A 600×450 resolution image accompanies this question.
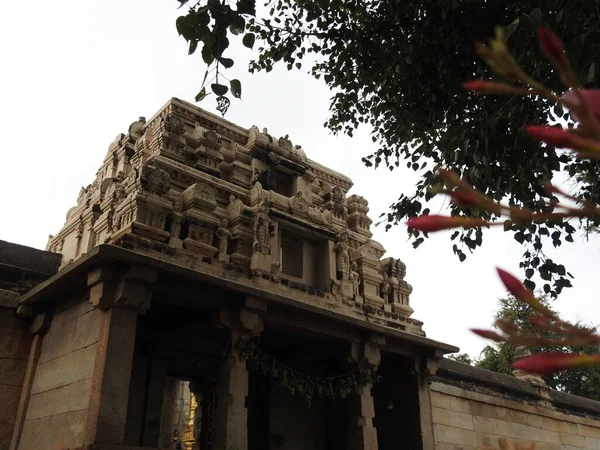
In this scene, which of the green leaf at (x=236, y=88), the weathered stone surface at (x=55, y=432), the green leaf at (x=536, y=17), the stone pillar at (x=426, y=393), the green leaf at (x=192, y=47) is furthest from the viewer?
the stone pillar at (x=426, y=393)

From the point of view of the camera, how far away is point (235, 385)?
7.79 m

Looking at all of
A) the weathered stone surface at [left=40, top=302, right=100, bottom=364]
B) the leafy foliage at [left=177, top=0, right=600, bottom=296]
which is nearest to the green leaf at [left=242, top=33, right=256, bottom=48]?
the leafy foliage at [left=177, top=0, right=600, bottom=296]

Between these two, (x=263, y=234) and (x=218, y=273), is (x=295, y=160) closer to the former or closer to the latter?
(x=263, y=234)

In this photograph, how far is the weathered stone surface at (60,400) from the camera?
684cm

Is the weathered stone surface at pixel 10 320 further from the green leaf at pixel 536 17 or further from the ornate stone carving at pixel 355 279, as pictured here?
the green leaf at pixel 536 17

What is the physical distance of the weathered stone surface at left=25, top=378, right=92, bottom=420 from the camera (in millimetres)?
6840

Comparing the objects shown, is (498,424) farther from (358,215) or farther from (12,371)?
(12,371)

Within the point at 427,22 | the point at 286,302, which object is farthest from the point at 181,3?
the point at 286,302

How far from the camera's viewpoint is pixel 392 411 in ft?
34.7

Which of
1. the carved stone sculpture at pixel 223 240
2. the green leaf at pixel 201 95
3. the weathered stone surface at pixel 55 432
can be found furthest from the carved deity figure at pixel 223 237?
the green leaf at pixel 201 95

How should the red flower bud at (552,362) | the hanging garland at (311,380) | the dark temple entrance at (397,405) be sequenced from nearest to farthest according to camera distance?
the red flower bud at (552,362), the hanging garland at (311,380), the dark temple entrance at (397,405)

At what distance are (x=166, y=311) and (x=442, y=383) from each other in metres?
6.04

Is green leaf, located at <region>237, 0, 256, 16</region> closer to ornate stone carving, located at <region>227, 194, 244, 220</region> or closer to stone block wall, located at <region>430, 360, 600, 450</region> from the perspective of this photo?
ornate stone carving, located at <region>227, 194, 244, 220</region>

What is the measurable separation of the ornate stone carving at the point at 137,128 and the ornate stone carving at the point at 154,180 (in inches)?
90.9
